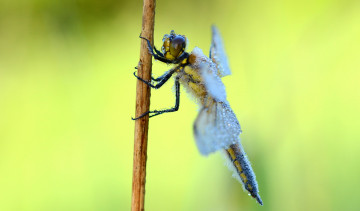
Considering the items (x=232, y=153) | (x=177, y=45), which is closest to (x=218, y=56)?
(x=177, y=45)

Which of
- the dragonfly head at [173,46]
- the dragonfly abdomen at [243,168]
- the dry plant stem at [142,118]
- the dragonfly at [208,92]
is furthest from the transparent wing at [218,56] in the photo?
the dry plant stem at [142,118]

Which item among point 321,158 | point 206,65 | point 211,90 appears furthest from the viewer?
point 321,158

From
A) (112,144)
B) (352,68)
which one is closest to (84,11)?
(112,144)

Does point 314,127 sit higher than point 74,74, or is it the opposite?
point 74,74

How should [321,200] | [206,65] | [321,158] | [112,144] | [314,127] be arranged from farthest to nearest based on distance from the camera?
[112,144], [314,127], [321,158], [321,200], [206,65]

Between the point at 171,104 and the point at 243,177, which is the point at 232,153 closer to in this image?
the point at 243,177

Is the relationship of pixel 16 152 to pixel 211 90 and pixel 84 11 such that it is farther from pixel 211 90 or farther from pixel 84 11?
pixel 211 90

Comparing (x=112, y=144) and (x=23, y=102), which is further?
(x=23, y=102)
